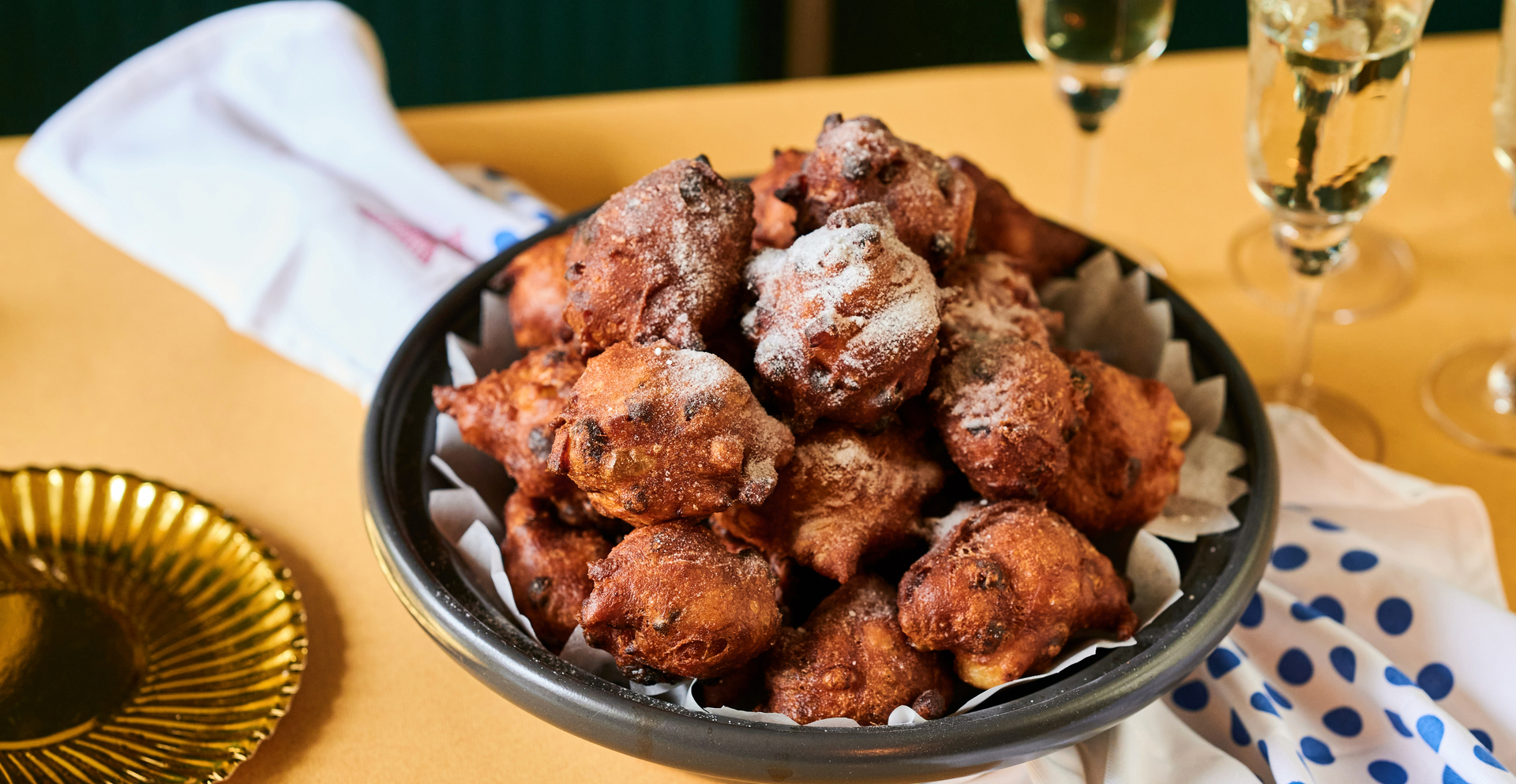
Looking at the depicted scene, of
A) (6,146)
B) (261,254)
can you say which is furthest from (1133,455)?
(6,146)

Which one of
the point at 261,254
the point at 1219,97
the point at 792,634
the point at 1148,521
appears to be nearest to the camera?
the point at 792,634

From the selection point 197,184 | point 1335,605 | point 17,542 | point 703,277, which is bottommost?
point 1335,605

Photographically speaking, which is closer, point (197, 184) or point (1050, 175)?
point (197, 184)

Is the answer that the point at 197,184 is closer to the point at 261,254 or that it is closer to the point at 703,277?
the point at 261,254

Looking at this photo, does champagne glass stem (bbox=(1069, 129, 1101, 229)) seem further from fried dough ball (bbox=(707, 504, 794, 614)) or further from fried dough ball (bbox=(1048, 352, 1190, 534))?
fried dough ball (bbox=(707, 504, 794, 614))

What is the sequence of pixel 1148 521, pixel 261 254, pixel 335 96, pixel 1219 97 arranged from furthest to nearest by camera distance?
1. pixel 1219 97
2. pixel 335 96
3. pixel 261 254
4. pixel 1148 521

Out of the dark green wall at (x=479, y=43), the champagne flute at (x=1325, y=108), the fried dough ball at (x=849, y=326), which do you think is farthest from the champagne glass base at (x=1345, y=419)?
the dark green wall at (x=479, y=43)

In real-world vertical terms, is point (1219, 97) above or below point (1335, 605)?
above
